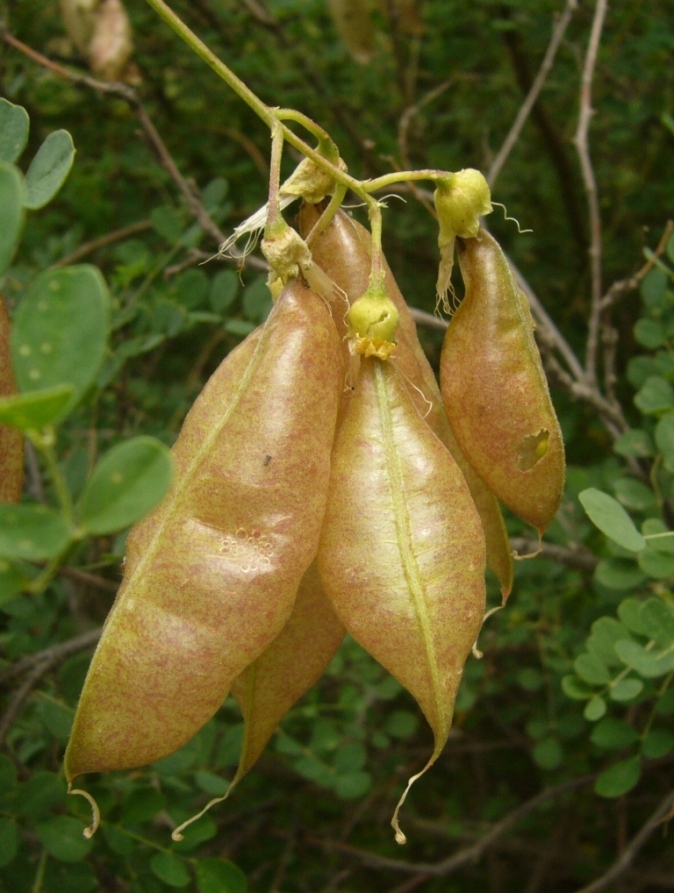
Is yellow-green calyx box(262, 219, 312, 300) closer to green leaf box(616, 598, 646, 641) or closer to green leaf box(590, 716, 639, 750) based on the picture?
green leaf box(616, 598, 646, 641)

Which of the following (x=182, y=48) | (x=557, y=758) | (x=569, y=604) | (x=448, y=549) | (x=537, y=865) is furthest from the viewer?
(x=182, y=48)

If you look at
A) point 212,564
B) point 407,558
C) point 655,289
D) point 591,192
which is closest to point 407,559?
point 407,558

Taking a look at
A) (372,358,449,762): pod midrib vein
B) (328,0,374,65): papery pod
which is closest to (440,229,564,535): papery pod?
(372,358,449,762): pod midrib vein

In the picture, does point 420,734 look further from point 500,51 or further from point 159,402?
point 500,51

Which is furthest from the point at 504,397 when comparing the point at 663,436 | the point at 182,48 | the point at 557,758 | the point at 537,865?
the point at 182,48

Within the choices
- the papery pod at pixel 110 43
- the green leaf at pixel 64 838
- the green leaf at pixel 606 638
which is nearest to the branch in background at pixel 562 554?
the green leaf at pixel 606 638

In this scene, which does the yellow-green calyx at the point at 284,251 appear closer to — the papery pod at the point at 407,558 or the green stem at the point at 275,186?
the green stem at the point at 275,186

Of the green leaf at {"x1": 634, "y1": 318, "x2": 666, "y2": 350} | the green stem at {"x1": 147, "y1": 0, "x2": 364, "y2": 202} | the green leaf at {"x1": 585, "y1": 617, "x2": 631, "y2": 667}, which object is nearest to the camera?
the green stem at {"x1": 147, "y1": 0, "x2": 364, "y2": 202}

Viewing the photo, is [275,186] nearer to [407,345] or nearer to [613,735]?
[407,345]
